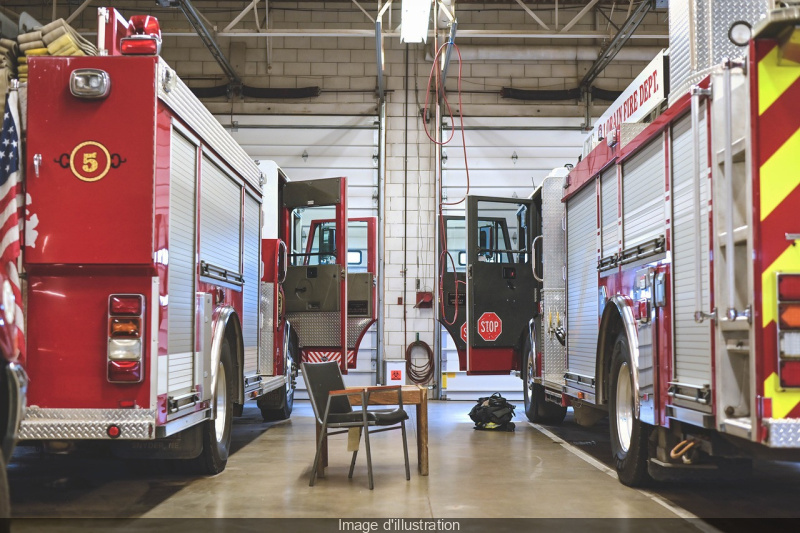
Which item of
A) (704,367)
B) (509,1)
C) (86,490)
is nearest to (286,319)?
(86,490)

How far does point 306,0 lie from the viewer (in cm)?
1426

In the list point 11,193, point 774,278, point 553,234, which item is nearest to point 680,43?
point 774,278

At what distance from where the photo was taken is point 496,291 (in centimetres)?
982

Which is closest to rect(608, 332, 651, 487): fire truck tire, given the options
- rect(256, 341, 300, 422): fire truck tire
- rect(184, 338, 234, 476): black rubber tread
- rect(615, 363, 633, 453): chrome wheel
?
rect(615, 363, 633, 453): chrome wheel

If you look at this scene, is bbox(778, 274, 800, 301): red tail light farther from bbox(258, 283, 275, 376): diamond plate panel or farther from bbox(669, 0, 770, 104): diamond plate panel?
bbox(258, 283, 275, 376): diamond plate panel

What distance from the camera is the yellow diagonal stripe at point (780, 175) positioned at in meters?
3.76

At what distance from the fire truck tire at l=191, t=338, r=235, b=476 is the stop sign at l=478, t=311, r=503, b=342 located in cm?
392

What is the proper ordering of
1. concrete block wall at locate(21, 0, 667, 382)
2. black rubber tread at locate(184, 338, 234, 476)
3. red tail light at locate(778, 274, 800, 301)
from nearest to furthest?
red tail light at locate(778, 274, 800, 301), black rubber tread at locate(184, 338, 234, 476), concrete block wall at locate(21, 0, 667, 382)

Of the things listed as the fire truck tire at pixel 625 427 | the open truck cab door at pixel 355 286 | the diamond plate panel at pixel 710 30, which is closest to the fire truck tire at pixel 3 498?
the fire truck tire at pixel 625 427

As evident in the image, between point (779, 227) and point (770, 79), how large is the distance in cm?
67

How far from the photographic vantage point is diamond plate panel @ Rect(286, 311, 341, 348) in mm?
9727

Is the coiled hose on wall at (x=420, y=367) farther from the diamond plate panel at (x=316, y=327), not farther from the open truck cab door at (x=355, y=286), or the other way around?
the diamond plate panel at (x=316, y=327)

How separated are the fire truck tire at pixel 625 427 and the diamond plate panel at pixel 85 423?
2.97 m

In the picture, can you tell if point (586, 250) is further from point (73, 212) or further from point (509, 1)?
point (509, 1)
